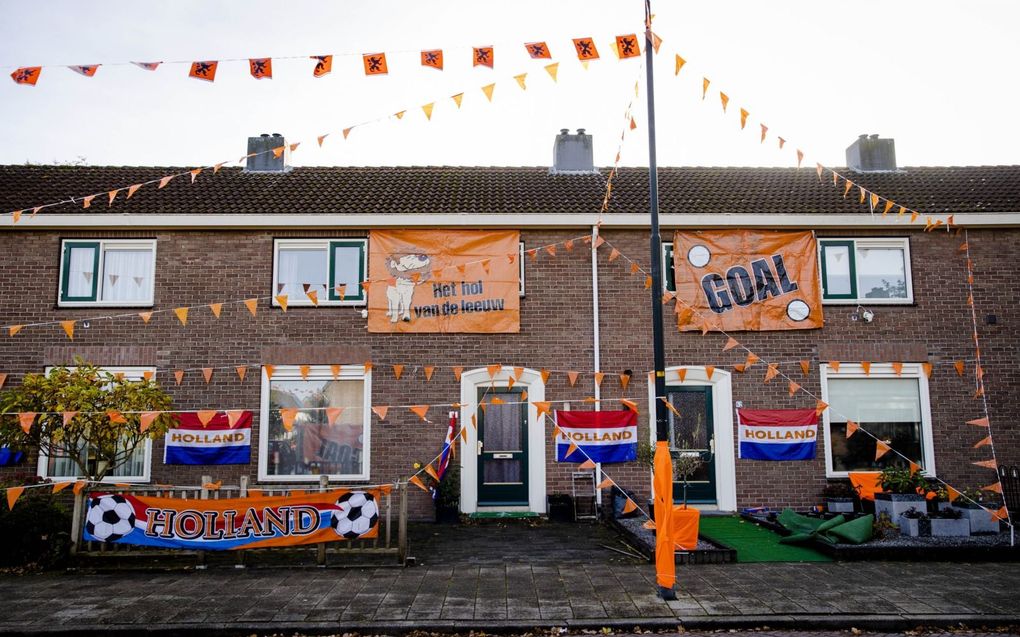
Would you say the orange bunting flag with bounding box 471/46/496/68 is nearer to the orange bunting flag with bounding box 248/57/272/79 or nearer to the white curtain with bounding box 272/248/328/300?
the orange bunting flag with bounding box 248/57/272/79

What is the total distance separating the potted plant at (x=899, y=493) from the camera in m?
10.8

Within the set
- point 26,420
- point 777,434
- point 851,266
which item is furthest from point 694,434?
point 26,420

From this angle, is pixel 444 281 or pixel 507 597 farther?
pixel 444 281

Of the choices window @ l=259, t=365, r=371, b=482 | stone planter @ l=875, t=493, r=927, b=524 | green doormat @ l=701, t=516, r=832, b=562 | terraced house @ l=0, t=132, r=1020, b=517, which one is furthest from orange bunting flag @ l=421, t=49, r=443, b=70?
stone planter @ l=875, t=493, r=927, b=524

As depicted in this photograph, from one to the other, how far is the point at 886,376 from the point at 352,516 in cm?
993

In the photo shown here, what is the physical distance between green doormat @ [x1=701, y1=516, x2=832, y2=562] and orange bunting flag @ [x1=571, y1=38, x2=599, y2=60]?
6931 millimetres

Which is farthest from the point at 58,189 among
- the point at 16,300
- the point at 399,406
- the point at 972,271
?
the point at 972,271

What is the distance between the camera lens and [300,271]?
527 inches

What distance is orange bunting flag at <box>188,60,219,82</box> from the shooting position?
346 inches

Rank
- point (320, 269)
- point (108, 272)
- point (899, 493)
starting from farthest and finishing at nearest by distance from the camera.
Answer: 1. point (320, 269)
2. point (108, 272)
3. point (899, 493)

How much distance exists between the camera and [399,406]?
12.9 metres

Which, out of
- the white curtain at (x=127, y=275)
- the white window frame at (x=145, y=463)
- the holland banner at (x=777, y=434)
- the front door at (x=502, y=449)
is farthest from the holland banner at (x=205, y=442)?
the holland banner at (x=777, y=434)

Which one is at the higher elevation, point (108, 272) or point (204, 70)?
point (204, 70)

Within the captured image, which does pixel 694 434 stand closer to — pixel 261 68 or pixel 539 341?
pixel 539 341
